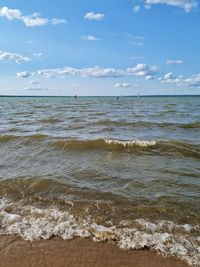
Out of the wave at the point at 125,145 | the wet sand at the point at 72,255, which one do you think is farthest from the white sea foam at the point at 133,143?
the wet sand at the point at 72,255

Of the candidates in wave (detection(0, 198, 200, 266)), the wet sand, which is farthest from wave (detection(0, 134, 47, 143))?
→ the wet sand

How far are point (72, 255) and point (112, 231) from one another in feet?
2.58

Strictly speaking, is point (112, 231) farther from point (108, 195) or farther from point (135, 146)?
point (135, 146)

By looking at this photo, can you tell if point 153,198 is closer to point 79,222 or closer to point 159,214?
point 159,214

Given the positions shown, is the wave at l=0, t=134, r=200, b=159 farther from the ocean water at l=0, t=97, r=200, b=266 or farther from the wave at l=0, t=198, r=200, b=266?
the wave at l=0, t=198, r=200, b=266

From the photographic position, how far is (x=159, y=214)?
494 centimetres

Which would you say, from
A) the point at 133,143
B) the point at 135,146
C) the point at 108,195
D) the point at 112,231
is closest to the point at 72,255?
the point at 112,231

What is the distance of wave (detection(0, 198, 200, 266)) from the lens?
3883 millimetres

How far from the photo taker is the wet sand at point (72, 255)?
3.56 meters

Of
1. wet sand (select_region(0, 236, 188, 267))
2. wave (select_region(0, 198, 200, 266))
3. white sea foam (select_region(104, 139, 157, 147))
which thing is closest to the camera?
wet sand (select_region(0, 236, 188, 267))

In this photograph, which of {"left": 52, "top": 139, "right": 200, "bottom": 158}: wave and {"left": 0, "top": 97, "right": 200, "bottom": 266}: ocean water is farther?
{"left": 52, "top": 139, "right": 200, "bottom": 158}: wave

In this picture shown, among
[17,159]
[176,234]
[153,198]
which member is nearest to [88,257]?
[176,234]

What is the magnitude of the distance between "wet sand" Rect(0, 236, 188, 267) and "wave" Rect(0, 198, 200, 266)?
13cm

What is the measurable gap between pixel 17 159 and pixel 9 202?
3.49 metres
